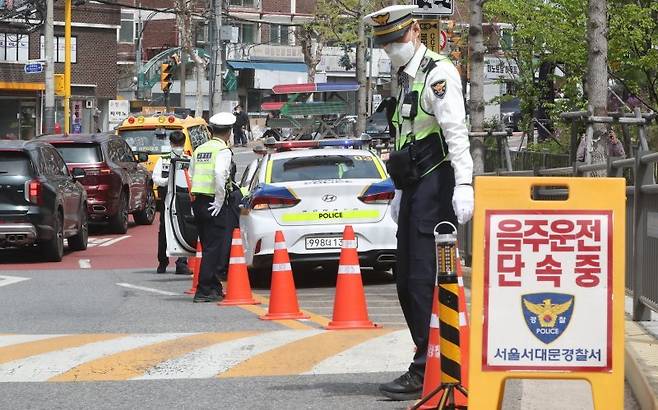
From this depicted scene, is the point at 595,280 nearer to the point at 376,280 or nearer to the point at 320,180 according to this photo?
the point at 320,180

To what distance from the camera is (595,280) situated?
237 inches

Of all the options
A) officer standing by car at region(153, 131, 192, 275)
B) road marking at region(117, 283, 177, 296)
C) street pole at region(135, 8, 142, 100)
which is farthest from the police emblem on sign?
street pole at region(135, 8, 142, 100)

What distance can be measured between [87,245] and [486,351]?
17.1 metres

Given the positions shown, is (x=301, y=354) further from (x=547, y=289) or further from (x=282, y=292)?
(x=547, y=289)

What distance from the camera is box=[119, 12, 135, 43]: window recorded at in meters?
87.4

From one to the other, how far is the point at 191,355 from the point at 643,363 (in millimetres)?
3092

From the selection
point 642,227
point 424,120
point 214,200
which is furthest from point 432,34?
point 424,120

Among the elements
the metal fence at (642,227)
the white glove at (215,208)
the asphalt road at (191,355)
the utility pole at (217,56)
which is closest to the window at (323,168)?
the asphalt road at (191,355)

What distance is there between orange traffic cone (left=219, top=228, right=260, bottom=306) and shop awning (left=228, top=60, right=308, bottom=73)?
72.2 metres

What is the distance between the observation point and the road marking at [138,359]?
8.50m

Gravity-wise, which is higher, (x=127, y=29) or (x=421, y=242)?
(x=127, y=29)

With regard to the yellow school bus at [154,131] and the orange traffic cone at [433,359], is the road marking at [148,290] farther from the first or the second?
the yellow school bus at [154,131]

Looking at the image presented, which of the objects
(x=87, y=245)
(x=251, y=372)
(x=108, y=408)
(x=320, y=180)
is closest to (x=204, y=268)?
(x=320, y=180)

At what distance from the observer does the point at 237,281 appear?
12.8 meters
